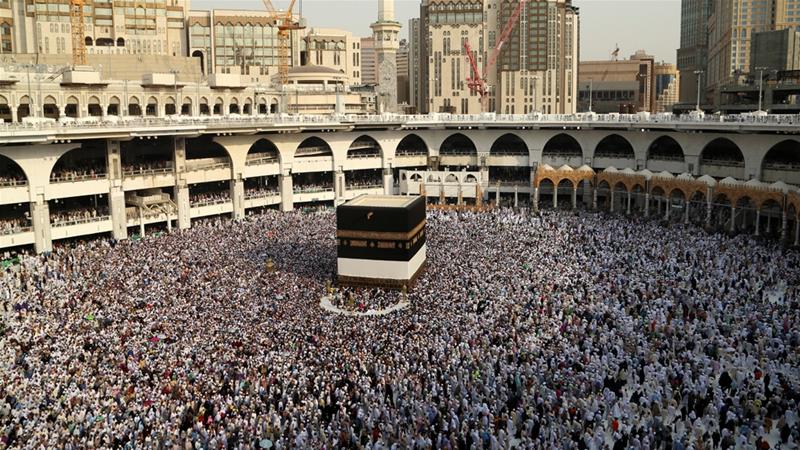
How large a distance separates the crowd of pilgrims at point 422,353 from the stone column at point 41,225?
3914mm

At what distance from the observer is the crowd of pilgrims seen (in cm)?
1856

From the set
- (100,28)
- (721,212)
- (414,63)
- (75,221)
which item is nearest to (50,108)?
(75,221)

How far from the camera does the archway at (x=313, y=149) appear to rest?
5494cm

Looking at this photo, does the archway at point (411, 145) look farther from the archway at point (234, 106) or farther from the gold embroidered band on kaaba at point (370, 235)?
the gold embroidered band on kaaba at point (370, 235)

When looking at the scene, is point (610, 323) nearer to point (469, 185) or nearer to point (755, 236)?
point (755, 236)

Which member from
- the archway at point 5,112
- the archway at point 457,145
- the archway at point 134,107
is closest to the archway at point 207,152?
the archway at point 134,107

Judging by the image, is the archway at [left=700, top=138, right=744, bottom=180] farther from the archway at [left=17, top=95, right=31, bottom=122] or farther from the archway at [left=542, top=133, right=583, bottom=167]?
the archway at [left=17, top=95, right=31, bottom=122]

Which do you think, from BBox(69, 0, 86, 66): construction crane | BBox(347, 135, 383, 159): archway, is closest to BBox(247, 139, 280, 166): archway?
BBox(347, 135, 383, 159): archway

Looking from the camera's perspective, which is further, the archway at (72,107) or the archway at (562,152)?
the archway at (562,152)

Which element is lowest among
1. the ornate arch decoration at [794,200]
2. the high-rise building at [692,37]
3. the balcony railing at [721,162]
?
the ornate arch decoration at [794,200]

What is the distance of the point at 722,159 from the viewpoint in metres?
46.7

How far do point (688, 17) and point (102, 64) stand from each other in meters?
168

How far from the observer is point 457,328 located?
25016mm

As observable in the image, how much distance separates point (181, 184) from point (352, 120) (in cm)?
1411
